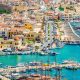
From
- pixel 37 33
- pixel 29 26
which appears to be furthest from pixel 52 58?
pixel 29 26

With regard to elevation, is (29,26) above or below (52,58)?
above

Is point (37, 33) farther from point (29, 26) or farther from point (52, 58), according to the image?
point (52, 58)

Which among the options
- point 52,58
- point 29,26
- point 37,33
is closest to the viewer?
point 52,58

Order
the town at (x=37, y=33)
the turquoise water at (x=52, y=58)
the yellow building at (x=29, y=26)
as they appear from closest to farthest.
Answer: the town at (x=37, y=33)
the turquoise water at (x=52, y=58)
the yellow building at (x=29, y=26)

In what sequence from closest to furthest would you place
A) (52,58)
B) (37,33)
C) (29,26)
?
(52,58)
(37,33)
(29,26)

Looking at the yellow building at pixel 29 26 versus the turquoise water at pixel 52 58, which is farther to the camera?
the yellow building at pixel 29 26

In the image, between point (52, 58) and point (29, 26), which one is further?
point (29, 26)

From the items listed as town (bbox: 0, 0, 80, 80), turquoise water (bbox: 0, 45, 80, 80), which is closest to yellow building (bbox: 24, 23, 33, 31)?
town (bbox: 0, 0, 80, 80)

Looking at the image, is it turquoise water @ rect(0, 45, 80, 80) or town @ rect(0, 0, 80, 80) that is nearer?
town @ rect(0, 0, 80, 80)

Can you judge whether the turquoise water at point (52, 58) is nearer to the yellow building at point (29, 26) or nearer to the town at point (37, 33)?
the town at point (37, 33)

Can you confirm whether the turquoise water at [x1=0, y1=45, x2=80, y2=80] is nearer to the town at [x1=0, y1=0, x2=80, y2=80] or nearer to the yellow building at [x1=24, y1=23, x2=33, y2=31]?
the town at [x1=0, y1=0, x2=80, y2=80]

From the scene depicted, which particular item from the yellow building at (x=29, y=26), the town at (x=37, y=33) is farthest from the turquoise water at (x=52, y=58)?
the yellow building at (x=29, y=26)

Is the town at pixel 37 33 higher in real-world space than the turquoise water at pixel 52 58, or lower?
higher
